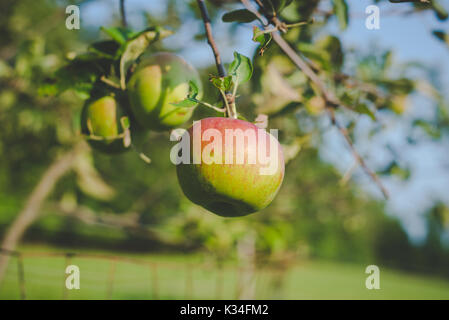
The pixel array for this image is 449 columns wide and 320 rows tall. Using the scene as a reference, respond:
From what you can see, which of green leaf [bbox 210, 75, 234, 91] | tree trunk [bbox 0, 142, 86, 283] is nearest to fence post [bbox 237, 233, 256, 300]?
green leaf [bbox 210, 75, 234, 91]

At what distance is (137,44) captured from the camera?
0.89m

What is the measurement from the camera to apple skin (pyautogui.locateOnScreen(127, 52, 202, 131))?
2.77 feet

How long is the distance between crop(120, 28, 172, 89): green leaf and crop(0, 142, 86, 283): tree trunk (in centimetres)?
187

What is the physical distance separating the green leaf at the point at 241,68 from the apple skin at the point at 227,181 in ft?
0.32

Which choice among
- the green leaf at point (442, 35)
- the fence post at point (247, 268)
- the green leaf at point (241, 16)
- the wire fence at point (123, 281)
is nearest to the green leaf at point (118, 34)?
the green leaf at point (241, 16)

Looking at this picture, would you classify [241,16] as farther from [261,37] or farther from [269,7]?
[261,37]

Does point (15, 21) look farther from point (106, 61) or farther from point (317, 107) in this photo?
point (317, 107)

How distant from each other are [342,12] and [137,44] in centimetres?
61

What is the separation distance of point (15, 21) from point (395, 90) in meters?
3.59

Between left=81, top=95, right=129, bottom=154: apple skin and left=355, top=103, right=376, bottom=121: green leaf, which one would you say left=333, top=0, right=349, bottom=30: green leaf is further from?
left=81, top=95, right=129, bottom=154: apple skin

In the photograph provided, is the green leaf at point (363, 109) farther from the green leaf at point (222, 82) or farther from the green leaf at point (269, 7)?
the green leaf at point (222, 82)

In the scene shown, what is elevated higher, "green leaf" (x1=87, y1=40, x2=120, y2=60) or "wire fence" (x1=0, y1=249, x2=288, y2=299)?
"green leaf" (x1=87, y1=40, x2=120, y2=60)

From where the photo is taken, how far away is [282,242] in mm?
2586
